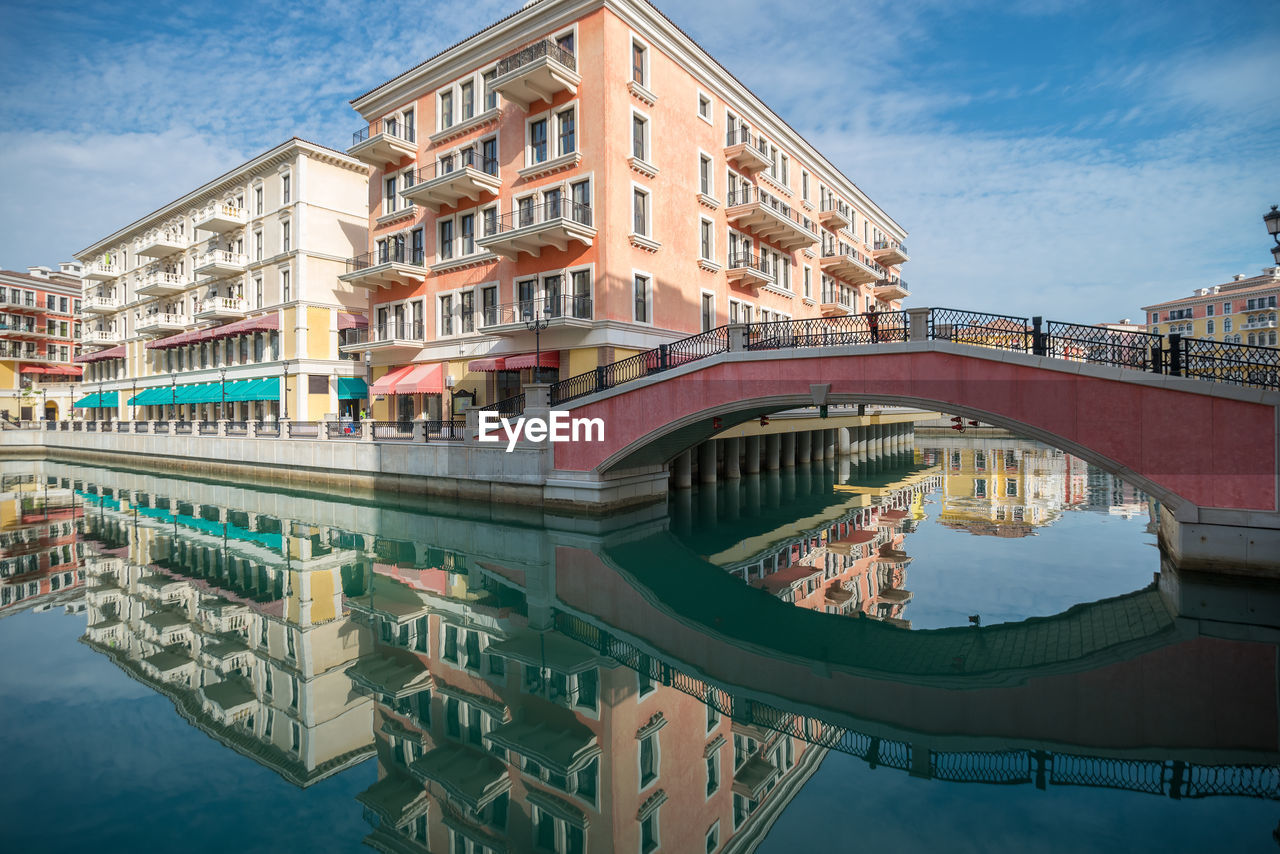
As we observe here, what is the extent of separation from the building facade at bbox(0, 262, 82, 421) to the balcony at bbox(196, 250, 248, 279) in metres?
31.5

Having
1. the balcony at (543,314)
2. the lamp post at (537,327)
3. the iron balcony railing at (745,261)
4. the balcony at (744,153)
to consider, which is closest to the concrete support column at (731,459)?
the iron balcony railing at (745,261)

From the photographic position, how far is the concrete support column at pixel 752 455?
3488 cm

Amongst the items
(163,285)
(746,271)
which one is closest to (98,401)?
(163,285)

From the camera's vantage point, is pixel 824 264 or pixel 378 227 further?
pixel 824 264

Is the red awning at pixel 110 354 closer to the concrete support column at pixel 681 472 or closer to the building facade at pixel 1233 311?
the concrete support column at pixel 681 472

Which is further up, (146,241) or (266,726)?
(146,241)

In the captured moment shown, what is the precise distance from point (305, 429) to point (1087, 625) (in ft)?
106

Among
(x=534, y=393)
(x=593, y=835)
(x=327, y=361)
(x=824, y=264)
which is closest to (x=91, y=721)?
(x=593, y=835)

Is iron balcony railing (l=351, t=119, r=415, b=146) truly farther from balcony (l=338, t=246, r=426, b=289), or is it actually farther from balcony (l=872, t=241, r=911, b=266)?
balcony (l=872, t=241, r=911, b=266)

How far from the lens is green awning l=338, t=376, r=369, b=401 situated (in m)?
39.0

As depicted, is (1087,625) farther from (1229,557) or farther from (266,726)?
(266,726)

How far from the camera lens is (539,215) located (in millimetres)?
27000

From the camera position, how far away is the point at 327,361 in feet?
131

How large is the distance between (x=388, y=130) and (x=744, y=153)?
713 inches
